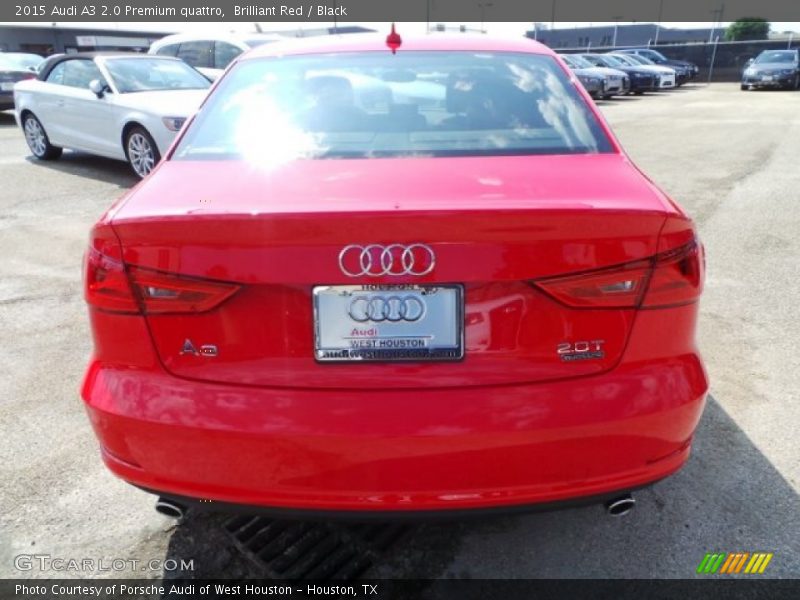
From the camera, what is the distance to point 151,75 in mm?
8867

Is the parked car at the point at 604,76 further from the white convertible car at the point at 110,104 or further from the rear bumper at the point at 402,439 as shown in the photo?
the rear bumper at the point at 402,439

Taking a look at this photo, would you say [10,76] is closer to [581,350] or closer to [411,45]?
[411,45]

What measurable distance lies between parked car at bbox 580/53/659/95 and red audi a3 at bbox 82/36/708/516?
26438 millimetres

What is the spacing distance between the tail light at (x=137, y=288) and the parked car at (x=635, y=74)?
87.8 feet

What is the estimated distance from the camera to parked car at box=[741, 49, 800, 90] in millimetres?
26625

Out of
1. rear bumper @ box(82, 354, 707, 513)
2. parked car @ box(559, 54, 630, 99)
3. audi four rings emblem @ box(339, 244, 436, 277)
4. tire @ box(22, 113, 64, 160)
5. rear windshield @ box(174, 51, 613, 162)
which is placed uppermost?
rear windshield @ box(174, 51, 613, 162)

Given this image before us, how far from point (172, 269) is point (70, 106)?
8.49m

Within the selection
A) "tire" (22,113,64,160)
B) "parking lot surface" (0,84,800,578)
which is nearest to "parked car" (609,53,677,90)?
"tire" (22,113,64,160)

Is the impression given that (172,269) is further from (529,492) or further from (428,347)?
(529,492)

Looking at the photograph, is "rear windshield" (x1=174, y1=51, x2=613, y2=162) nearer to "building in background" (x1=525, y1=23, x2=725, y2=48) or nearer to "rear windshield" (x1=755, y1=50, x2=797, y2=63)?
"rear windshield" (x1=755, y1=50, x2=797, y2=63)

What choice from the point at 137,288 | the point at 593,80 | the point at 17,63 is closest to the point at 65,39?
the point at 17,63

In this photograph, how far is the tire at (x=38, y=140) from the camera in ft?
32.2

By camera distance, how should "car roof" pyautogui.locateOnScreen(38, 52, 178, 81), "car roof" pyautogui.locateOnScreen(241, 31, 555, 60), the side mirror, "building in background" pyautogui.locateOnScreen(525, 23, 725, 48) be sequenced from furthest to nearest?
"building in background" pyautogui.locateOnScreen(525, 23, 725, 48) → "car roof" pyautogui.locateOnScreen(38, 52, 178, 81) → the side mirror → "car roof" pyautogui.locateOnScreen(241, 31, 555, 60)

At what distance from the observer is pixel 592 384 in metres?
1.81
